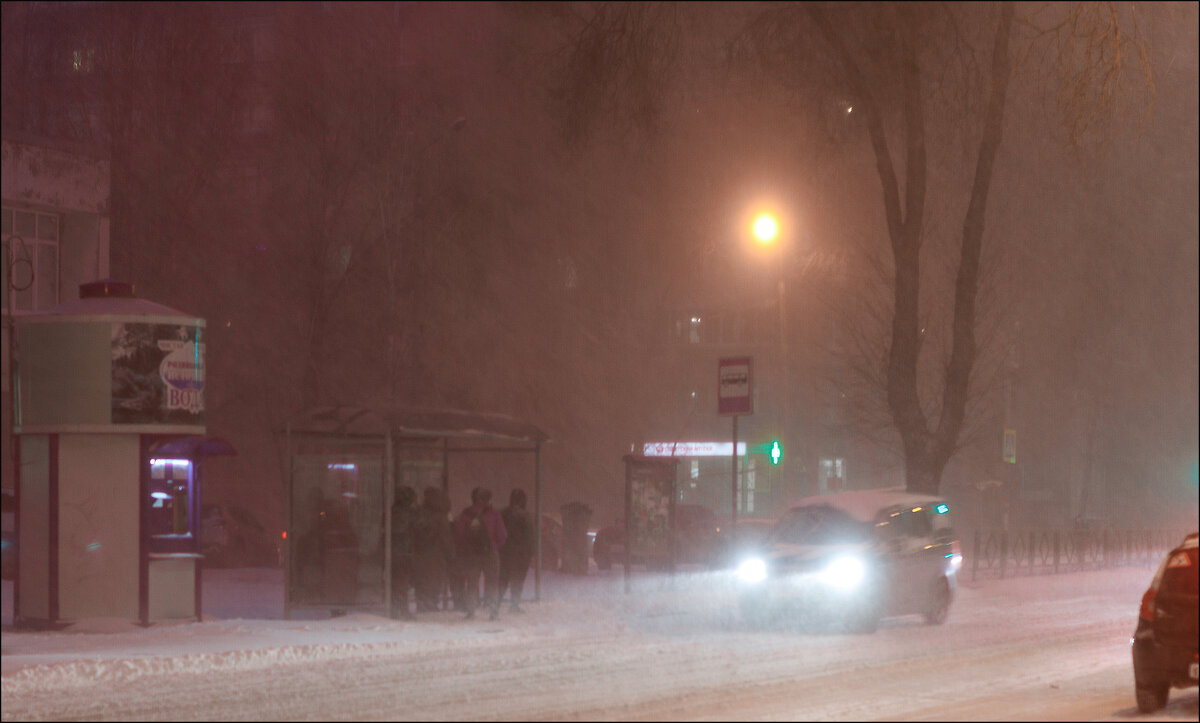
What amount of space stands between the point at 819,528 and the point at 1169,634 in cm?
795

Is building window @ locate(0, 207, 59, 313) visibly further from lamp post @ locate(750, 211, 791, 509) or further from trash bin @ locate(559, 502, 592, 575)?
lamp post @ locate(750, 211, 791, 509)

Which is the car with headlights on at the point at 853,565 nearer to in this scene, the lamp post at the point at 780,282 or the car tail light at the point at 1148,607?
the car tail light at the point at 1148,607

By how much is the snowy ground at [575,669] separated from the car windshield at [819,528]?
4.23ft

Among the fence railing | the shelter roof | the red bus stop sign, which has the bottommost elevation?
the fence railing

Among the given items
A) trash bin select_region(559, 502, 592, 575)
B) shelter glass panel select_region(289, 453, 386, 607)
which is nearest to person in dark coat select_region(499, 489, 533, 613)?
shelter glass panel select_region(289, 453, 386, 607)

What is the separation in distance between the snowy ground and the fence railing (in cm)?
981

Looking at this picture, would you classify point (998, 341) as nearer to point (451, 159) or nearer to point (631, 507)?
point (451, 159)

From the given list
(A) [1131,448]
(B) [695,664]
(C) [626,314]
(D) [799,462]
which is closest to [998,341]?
(C) [626,314]

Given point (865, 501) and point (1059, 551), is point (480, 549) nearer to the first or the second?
point (865, 501)

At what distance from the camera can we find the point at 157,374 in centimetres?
1627

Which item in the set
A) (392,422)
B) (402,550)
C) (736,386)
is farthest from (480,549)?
(736,386)

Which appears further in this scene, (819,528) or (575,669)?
(819,528)

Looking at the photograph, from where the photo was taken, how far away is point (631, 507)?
933 inches

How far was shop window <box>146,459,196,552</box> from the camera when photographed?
1675 cm
